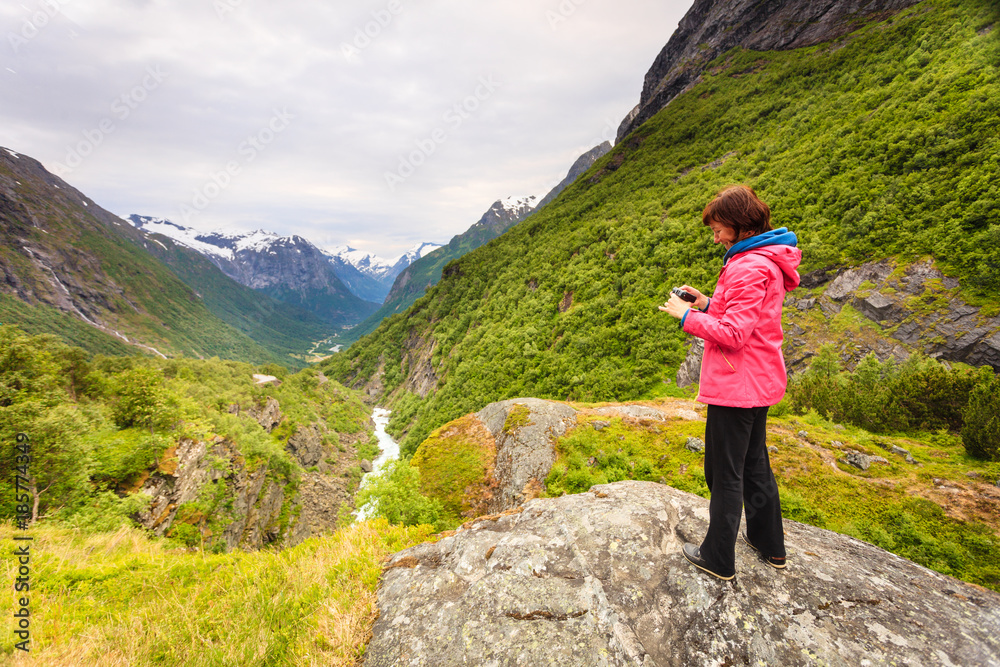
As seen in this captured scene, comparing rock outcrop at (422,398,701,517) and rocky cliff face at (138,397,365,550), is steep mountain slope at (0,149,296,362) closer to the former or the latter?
rocky cliff face at (138,397,365,550)

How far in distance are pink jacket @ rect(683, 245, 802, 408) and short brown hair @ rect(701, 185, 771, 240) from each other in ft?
0.95

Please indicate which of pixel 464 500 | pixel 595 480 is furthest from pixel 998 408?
pixel 464 500

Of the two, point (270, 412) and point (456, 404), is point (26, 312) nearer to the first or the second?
point (270, 412)

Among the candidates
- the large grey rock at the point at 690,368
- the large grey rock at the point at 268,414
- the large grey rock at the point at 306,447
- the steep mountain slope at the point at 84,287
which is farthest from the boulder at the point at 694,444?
the steep mountain slope at the point at 84,287

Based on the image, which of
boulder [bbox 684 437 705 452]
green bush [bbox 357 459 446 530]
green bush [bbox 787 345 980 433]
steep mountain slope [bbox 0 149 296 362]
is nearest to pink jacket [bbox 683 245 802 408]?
boulder [bbox 684 437 705 452]

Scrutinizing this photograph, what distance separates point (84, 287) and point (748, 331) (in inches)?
8928

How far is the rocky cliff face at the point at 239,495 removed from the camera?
15914mm

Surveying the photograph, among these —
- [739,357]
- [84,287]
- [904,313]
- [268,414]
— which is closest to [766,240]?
[739,357]

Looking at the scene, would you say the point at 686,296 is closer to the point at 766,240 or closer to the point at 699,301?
the point at 699,301

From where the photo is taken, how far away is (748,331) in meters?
3.05

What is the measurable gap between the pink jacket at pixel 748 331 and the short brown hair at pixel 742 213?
29 cm

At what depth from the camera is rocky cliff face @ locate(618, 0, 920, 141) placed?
5097 cm

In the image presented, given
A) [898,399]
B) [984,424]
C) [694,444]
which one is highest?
[694,444]

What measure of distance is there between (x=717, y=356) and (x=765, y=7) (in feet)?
336
